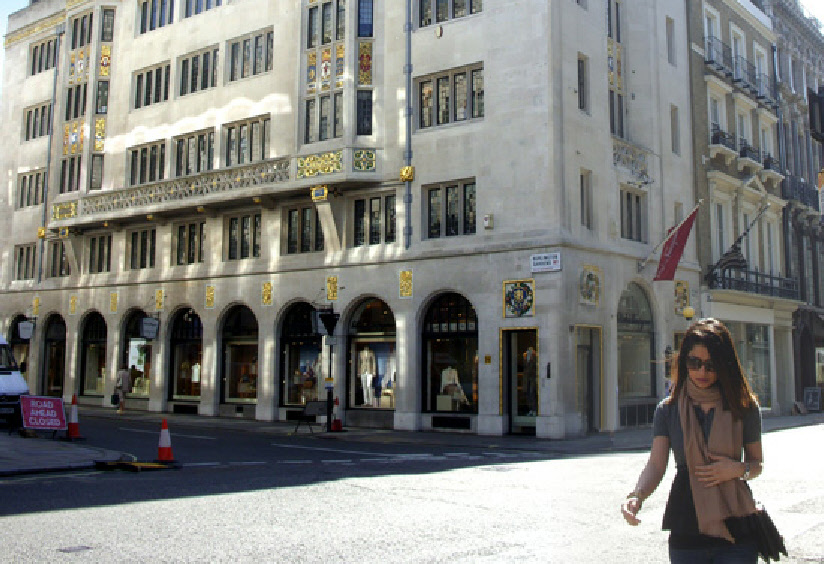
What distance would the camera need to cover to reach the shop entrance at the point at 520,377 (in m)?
23.9

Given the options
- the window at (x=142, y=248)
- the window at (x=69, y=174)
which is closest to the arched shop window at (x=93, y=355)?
the window at (x=142, y=248)

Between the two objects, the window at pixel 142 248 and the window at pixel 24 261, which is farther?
the window at pixel 24 261

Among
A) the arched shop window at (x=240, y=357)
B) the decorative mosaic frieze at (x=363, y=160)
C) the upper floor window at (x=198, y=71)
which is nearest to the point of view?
the decorative mosaic frieze at (x=363, y=160)

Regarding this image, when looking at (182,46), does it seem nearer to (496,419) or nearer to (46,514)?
(496,419)

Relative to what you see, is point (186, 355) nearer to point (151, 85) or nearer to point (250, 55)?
point (151, 85)

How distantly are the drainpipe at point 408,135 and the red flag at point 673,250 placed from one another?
7.99 meters

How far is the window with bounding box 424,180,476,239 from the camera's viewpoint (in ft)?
84.4

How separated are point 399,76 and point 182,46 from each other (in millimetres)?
11904

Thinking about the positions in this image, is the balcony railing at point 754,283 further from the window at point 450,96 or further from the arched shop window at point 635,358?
the window at point 450,96

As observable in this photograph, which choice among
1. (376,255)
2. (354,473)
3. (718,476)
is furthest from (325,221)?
(718,476)

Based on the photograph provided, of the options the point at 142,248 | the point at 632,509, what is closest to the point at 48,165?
the point at 142,248

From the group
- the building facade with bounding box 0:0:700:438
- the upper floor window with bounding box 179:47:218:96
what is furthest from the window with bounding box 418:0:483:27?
the upper floor window with bounding box 179:47:218:96

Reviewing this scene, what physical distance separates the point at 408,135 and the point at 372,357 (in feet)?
24.4

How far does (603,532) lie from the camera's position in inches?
352
